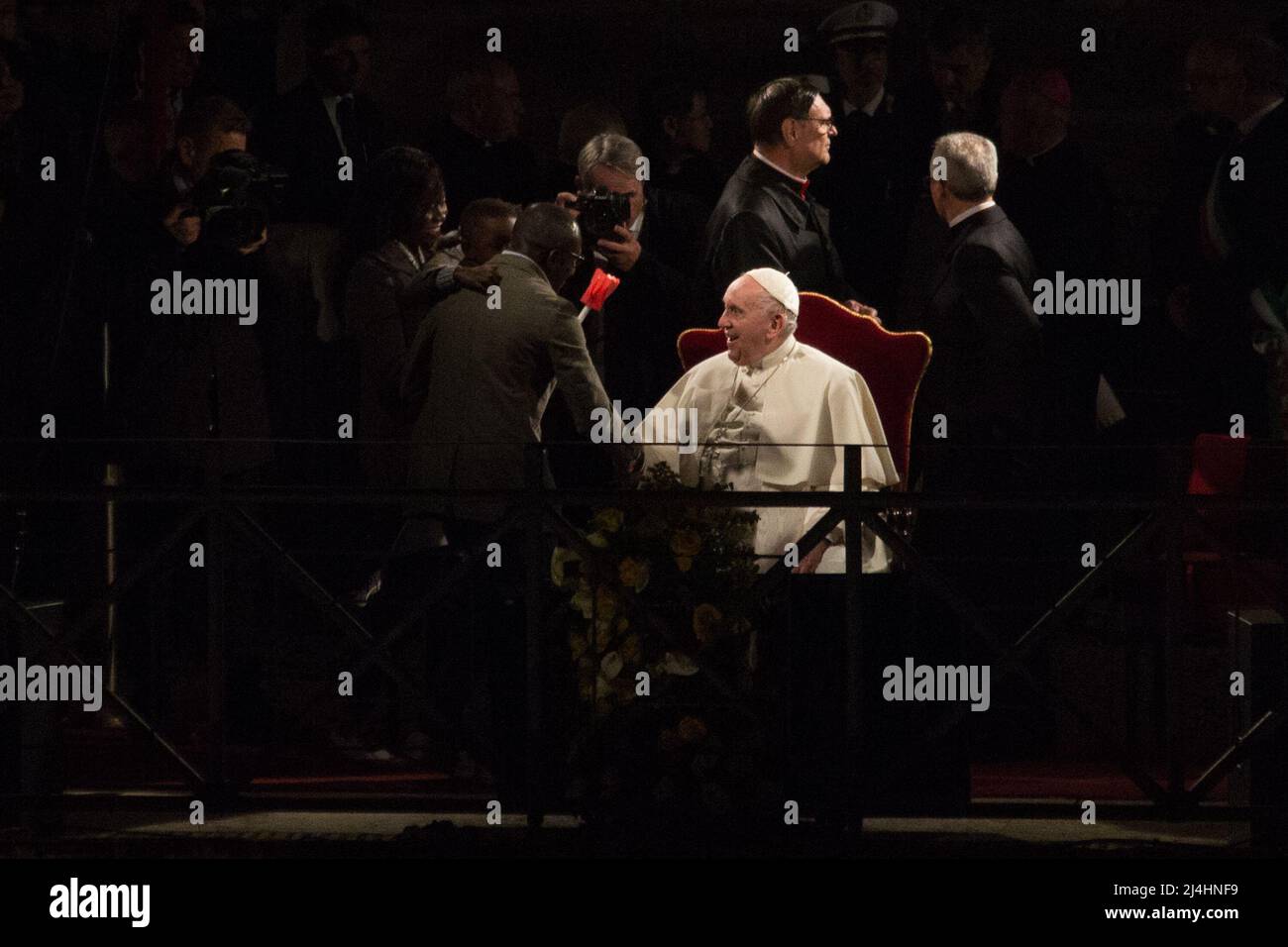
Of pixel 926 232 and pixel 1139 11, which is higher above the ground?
pixel 1139 11

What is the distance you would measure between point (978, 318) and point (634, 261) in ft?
4.32

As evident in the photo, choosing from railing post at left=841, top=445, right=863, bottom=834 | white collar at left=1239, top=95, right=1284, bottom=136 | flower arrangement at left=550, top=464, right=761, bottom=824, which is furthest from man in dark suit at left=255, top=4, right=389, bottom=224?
white collar at left=1239, top=95, right=1284, bottom=136

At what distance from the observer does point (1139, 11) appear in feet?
29.7

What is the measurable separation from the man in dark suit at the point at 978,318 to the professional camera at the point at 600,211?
1.17 m

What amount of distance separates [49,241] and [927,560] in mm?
4108

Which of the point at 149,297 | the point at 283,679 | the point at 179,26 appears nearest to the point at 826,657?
the point at 283,679

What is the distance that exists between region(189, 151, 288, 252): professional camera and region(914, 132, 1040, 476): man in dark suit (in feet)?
8.24

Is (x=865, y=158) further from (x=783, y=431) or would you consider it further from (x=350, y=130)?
(x=350, y=130)

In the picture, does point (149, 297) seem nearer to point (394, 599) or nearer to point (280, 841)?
point (394, 599)

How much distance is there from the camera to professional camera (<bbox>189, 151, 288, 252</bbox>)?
8.68 m

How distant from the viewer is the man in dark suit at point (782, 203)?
8539 mm

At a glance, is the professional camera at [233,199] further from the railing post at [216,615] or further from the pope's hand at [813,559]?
the pope's hand at [813,559]

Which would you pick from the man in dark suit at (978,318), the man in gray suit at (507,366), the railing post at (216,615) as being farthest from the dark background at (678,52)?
the railing post at (216,615)

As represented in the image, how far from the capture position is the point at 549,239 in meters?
8.12
